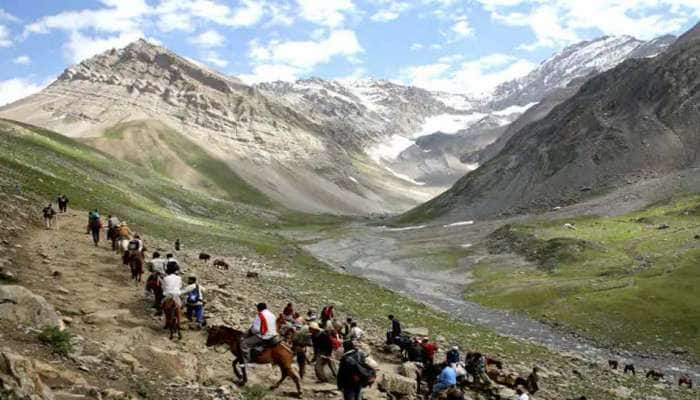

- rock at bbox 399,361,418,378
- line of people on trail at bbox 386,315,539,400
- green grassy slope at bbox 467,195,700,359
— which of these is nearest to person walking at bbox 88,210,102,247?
line of people on trail at bbox 386,315,539,400

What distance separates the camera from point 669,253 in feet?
304

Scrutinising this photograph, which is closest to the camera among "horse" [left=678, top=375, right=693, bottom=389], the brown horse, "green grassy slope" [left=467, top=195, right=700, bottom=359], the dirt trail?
the dirt trail

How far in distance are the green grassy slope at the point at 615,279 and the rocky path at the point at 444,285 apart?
8.71 ft

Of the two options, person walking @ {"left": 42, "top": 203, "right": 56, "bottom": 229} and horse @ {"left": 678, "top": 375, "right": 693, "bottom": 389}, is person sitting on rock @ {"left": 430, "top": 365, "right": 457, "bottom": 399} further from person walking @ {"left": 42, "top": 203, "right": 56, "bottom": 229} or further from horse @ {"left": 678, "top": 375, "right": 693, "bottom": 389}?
person walking @ {"left": 42, "top": 203, "right": 56, "bottom": 229}

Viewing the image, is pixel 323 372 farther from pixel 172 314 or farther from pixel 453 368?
pixel 172 314

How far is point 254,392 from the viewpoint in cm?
2133

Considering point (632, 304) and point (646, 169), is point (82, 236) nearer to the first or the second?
point (632, 304)


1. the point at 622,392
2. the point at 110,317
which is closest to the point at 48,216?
the point at 110,317

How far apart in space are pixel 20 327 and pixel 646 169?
7575 inches

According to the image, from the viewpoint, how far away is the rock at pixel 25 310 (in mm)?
21359

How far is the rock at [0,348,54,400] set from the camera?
14.9 meters

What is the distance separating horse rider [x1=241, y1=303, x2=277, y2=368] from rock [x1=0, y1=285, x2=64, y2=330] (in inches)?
269

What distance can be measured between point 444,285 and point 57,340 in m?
81.9

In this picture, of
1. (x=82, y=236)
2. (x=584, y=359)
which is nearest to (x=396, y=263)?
(x=584, y=359)
